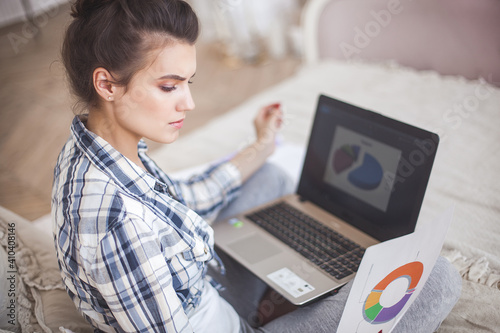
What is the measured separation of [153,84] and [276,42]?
8.72ft

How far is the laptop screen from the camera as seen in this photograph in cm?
106

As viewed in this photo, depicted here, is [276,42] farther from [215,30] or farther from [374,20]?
[374,20]

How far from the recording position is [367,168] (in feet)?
3.84

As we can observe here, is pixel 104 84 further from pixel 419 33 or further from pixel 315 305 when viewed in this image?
pixel 419 33

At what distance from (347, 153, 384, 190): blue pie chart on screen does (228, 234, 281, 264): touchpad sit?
0.25m

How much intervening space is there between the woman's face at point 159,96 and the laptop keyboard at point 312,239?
402 millimetres

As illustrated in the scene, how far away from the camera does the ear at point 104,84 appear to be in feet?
2.84

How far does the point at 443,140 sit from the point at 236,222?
30.7 inches

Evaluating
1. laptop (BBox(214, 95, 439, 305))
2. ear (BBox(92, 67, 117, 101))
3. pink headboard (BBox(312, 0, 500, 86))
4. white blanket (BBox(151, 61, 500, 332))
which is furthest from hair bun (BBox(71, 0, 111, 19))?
pink headboard (BBox(312, 0, 500, 86))

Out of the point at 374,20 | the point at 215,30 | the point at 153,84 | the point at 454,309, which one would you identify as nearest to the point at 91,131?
the point at 153,84

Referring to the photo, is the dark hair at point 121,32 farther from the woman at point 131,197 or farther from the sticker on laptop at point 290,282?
the sticker on laptop at point 290,282

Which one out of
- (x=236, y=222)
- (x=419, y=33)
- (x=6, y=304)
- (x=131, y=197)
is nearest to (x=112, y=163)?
(x=131, y=197)

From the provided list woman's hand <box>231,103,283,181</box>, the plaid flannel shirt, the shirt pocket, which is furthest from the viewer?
woman's hand <box>231,103,283,181</box>

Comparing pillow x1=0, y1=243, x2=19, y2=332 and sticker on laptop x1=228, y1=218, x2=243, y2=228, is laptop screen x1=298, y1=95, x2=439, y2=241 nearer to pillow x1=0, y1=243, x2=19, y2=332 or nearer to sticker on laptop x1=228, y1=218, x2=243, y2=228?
sticker on laptop x1=228, y1=218, x2=243, y2=228
